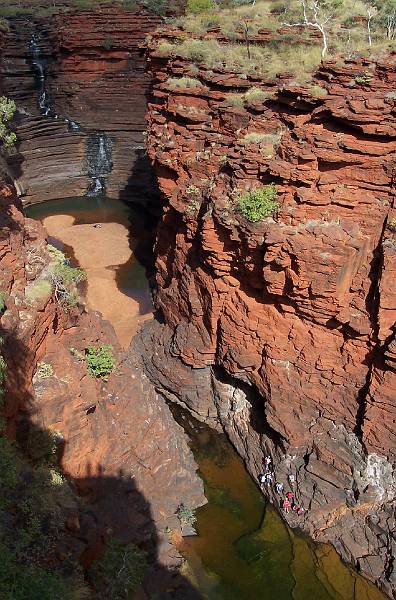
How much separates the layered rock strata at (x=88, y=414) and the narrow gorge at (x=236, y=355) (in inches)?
2.1

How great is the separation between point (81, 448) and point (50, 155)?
24.8 metres

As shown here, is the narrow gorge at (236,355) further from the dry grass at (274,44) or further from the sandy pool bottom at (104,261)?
the sandy pool bottom at (104,261)

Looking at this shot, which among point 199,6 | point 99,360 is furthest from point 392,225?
point 199,6

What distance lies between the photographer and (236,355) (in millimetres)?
15008

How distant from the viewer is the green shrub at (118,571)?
9406 mm

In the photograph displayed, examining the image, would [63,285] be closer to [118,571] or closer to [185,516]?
[118,571]

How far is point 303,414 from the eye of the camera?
14156 millimetres

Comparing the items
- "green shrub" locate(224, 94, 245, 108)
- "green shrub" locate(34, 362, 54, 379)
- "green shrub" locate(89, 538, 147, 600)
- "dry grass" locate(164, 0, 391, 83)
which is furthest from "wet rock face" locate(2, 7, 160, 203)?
"green shrub" locate(89, 538, 147, 600)

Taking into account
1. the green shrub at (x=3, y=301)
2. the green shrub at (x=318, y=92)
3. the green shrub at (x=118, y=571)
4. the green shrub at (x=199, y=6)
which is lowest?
the green shrub at (x=118, y=571)

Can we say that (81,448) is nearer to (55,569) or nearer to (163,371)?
(55,569)

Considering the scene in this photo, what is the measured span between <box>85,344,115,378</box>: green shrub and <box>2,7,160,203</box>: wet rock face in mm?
19412

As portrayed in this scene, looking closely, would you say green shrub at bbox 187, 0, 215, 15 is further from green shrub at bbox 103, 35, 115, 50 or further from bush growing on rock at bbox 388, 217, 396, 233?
bush growing on rock at bbox 388, 217, 396, 233

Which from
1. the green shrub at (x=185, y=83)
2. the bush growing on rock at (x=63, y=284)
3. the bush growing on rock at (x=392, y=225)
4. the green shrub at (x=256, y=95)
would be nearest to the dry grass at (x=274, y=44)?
the green shrub at (x=256, y=95)

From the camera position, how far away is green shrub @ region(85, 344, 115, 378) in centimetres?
1269
